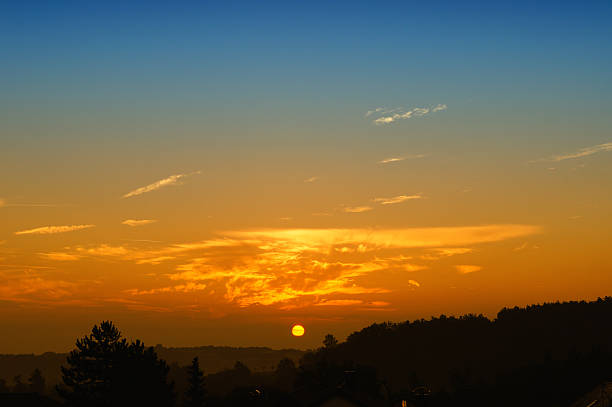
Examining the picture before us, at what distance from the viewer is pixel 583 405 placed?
43.2m

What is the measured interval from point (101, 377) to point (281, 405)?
80.6 ft

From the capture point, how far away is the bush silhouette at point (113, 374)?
99.2 meters

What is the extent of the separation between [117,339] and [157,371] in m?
7.04

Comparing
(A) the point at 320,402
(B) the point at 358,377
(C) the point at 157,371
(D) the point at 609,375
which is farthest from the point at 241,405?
(D) the point at 609,375

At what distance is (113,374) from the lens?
101 metres

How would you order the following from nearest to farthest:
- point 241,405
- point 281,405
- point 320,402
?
point 320,402 < point 281,405 < point 241,405

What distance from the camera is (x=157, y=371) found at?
103m

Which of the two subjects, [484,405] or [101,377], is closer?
[101,377]

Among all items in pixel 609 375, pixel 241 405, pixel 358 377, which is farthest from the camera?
pixel 609 375

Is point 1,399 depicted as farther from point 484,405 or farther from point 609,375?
point 609,375

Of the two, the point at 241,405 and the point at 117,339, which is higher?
the point at 117,339

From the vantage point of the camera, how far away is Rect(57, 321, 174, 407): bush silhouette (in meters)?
99.2

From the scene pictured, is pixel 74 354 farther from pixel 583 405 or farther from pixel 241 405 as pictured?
pixel 583 405

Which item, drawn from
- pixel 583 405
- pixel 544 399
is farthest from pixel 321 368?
pixel 583 405
